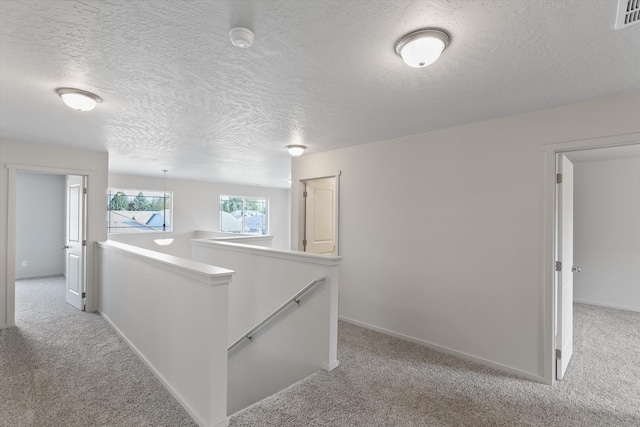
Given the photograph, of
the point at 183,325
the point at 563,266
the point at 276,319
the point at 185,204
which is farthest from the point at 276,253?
the point at 185,204

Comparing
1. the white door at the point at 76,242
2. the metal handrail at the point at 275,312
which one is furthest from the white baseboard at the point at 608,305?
the white door at the point at 76,242

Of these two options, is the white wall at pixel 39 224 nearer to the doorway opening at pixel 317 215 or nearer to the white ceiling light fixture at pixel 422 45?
the doorway opening at pixel 317 215

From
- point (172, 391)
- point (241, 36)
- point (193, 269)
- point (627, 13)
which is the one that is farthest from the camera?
point (172, 391)

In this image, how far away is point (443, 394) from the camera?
2396 mm

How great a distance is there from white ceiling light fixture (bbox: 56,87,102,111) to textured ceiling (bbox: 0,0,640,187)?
8cm

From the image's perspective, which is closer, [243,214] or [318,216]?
[318,216]

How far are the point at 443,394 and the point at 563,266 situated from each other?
1.56 metres

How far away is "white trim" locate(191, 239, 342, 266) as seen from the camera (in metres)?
2.92

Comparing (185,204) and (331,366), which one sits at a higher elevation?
(185,204)

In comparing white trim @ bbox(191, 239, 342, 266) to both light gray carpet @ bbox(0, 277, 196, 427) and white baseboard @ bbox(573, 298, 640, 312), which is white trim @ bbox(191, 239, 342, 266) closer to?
light gray carpet @ bbox(0, 277, 196, 427)

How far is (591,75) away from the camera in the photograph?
1.99 metres

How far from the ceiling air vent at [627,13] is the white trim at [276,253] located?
2330 millimetres

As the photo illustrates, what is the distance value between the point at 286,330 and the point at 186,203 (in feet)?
19.2

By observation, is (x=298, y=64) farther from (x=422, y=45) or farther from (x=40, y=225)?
(x=40, y=225)
